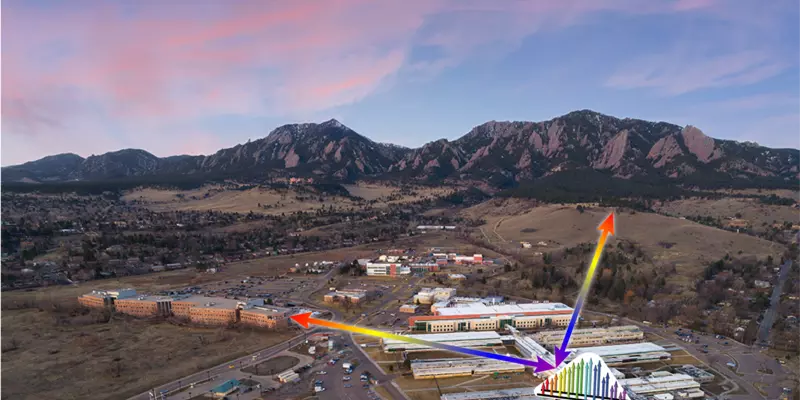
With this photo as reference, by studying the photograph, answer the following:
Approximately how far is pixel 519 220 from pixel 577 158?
213 feet

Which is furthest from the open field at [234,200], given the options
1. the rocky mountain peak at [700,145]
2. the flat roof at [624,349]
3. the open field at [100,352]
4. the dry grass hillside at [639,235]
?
the rocky mountain peak at [700,145]

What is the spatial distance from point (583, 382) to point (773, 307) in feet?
112

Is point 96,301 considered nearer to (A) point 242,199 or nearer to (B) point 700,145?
(A) point 242,199

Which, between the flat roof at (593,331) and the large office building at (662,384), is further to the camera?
the flat roof at (593,331)

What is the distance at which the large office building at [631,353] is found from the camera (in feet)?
67.8

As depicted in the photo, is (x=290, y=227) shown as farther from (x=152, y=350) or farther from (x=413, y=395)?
(x=413, y=395)

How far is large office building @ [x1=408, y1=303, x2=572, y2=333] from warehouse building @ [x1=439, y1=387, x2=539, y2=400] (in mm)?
8364

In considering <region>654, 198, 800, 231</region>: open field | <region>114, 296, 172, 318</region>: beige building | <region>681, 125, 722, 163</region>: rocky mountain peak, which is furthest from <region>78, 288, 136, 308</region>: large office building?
<region>681, 125, 722, 163</region>: rocky mountain peak

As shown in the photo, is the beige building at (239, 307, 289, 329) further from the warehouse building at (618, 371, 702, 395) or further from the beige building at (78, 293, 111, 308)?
the warehouse building at (618, 371, 702, 395)

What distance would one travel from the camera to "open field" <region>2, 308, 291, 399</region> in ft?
60.2

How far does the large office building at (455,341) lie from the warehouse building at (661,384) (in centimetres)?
696

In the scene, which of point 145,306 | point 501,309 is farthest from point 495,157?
point 145,306

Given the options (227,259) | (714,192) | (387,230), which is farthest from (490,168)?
(227,259)

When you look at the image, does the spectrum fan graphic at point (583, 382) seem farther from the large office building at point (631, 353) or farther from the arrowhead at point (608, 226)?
the large office building at point (631, 353)
